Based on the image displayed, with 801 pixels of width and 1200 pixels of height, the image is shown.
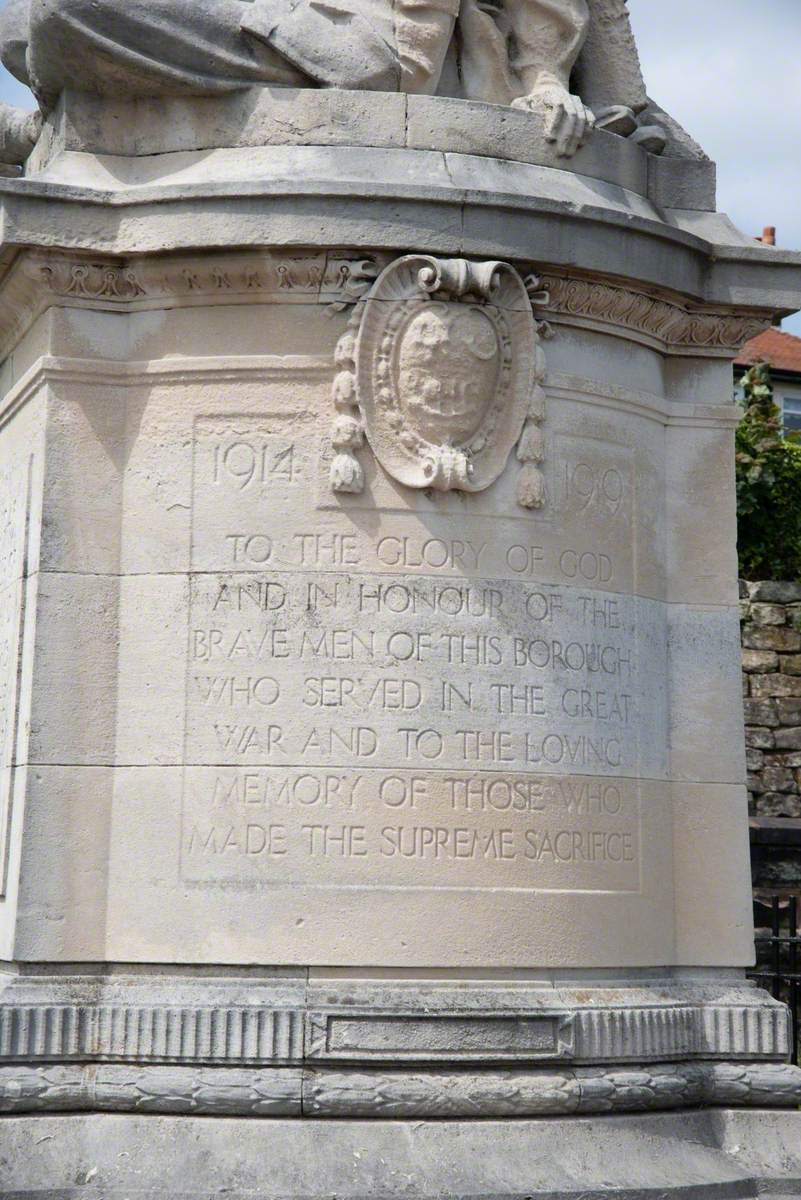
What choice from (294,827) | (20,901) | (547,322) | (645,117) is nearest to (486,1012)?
(294,827)

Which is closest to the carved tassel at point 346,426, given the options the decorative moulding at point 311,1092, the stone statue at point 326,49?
the stone statue at point 326,49

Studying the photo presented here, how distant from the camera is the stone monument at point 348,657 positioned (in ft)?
24.6

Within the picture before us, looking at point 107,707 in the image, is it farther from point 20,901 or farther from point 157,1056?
point 157,1056

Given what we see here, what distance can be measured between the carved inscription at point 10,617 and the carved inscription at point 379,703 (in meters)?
0.78

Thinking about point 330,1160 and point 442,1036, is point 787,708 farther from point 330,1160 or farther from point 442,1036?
point 330,1160

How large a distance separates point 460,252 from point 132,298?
1.38m

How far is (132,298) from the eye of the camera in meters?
8.22

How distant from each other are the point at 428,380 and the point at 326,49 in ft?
4.88

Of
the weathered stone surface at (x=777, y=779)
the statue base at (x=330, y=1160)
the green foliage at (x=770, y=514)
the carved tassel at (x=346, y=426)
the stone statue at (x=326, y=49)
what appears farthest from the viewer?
the green foliage at (x=770, y=514)

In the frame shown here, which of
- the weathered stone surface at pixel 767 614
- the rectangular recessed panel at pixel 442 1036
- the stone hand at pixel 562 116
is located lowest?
the rectangular recessed panel at pixel 442 1036

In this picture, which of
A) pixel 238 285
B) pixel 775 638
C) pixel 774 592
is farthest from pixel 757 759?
pixel 238 285

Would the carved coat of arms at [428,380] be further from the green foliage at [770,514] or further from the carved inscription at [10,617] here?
the green foliage at [770,514]

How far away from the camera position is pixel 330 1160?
7.21 meters

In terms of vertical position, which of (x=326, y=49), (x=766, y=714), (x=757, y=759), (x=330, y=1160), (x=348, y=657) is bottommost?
(x=330, y=1160)
